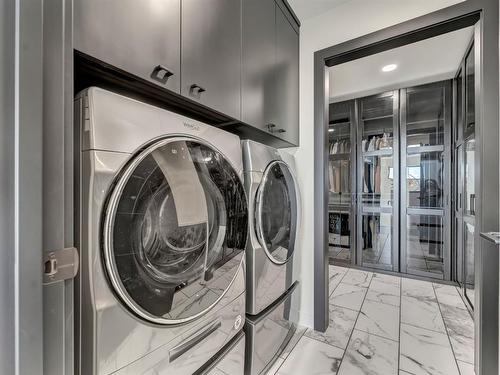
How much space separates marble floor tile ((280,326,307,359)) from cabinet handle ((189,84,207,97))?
66.8 inches

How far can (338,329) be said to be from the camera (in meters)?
1.89

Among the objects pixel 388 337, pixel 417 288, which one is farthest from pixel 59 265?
→ pixel 417 288

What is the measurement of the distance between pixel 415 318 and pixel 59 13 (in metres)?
2.85

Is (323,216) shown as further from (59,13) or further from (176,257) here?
(59,13)

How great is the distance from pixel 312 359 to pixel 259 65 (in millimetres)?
1923

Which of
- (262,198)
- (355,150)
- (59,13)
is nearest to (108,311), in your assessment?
(59,13)

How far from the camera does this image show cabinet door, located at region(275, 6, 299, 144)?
5.51 ft

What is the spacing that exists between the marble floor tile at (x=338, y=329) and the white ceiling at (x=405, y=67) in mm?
2485

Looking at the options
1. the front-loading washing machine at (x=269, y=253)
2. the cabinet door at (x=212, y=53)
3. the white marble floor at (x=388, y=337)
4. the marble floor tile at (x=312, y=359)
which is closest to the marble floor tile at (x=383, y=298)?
the white marble floor at (x=388, y=337)

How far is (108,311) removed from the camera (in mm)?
655

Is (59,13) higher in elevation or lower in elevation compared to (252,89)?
lower

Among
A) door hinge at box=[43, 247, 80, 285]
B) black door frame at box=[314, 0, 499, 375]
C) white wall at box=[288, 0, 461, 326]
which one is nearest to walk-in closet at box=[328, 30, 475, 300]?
black door frame at box=[314, 0, 499, 375]

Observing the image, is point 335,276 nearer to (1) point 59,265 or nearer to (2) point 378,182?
(2) point 378,182

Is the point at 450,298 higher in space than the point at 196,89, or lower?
lower
